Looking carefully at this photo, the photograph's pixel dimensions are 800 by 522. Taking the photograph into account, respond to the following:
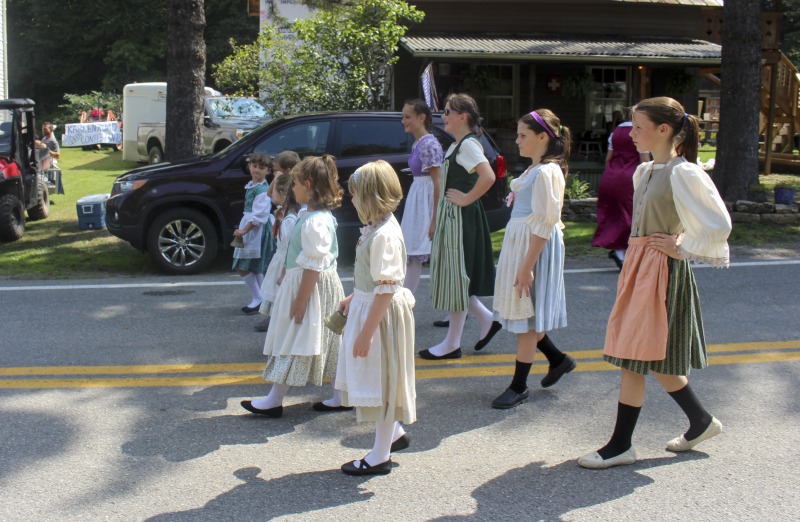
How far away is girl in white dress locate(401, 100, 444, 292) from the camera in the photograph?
700 centimetres

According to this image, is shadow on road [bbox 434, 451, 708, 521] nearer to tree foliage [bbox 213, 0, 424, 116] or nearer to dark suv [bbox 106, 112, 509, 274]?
dark suv [bbox 106, 112, 509, 274]

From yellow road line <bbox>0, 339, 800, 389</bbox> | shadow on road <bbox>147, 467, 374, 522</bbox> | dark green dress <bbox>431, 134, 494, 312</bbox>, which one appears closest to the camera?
shadow on road <bbox>147, 467, 374, 522</bbox>

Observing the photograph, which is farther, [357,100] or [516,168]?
[516,168]

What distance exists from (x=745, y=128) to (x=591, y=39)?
24.5 ft

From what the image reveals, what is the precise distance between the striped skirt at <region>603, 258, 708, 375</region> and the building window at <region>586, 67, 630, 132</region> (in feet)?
59.1

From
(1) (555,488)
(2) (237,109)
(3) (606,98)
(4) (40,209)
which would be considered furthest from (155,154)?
(1) (555,488)

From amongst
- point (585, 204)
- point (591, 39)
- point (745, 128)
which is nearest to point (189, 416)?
point (585, 204)

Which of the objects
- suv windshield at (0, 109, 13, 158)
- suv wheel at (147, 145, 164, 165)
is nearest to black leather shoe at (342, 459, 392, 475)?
suv windshield at (0, 109, 13, 158)

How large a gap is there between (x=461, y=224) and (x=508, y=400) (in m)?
1.33

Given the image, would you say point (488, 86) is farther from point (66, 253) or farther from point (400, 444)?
point (400, 444)

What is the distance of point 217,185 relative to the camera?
1021 centimetres

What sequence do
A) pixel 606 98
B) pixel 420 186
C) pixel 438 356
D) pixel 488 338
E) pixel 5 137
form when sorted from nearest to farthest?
1. pixel 438 356
2. pixel 488 338
3. pixel 420 186
4. pixel 5 137
5. pixel 606 98

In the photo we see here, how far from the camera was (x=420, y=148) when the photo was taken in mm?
7023

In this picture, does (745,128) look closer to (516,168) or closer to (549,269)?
(516,168)
